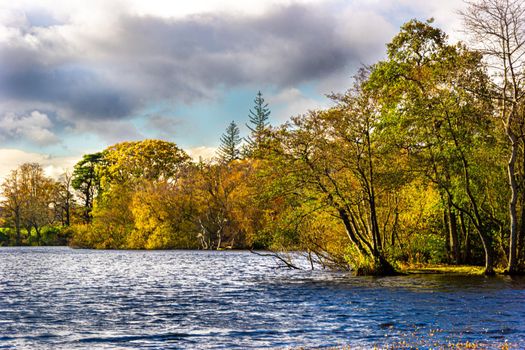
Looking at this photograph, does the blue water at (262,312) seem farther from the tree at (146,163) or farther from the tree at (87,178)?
the tree at (87,178)

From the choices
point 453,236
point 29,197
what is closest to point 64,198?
point 29,197

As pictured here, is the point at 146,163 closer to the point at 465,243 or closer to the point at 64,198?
the point at 64,198

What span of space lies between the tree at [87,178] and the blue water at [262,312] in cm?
7171

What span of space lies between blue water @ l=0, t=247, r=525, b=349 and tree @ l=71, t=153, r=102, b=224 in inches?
2823

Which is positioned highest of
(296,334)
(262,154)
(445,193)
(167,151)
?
(167,151)

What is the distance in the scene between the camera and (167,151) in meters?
94.2

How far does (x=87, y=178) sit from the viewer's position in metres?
105

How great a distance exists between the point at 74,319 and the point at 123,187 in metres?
70.4

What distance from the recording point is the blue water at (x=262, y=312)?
1526 cm

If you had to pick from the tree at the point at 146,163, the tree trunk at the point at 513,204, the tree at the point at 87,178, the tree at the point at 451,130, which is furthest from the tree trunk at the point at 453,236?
the tree at the point at 87,178

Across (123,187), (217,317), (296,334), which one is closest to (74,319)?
(217,317)

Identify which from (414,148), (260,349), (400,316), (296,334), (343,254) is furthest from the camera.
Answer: (343,254)

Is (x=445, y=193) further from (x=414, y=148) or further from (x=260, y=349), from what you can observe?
(x=260, y=349)

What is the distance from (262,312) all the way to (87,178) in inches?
3537
